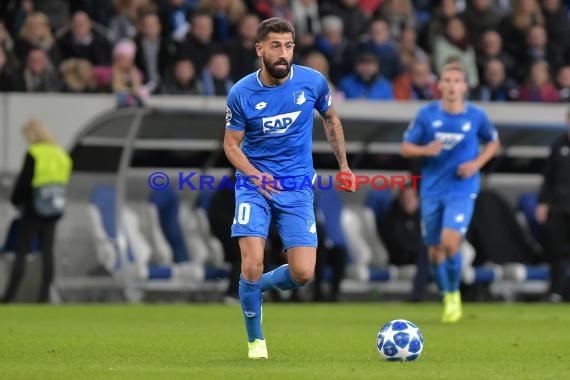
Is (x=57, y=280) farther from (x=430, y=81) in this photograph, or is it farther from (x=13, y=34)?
(x=430, y=81)

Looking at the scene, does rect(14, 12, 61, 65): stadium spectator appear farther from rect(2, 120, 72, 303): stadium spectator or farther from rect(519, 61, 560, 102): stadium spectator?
rect(519, 61, 560, 102): stadium spectator

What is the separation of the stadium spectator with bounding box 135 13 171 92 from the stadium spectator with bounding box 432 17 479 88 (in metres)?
4.75

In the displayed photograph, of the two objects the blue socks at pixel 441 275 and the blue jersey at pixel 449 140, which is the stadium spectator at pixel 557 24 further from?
the blue socks at pixel 441 275

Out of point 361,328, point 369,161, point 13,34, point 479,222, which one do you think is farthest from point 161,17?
point 361,328

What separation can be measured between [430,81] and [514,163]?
1.87m

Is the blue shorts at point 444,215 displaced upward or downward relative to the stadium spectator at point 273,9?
downward

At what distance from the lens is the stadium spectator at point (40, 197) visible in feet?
63.1

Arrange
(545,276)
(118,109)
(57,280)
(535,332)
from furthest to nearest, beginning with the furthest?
(545,276) < (57,280) < (118,109) < (535,332)

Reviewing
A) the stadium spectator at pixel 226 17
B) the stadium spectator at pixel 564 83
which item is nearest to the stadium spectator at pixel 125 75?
the stadium spectator at pixel 226 17

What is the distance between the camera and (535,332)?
1358cm

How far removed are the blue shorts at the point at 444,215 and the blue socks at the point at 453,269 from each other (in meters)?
0.27

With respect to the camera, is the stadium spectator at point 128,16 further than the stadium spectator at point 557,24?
No

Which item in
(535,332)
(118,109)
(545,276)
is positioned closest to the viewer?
(535,332)

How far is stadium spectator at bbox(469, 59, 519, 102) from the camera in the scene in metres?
22.9
